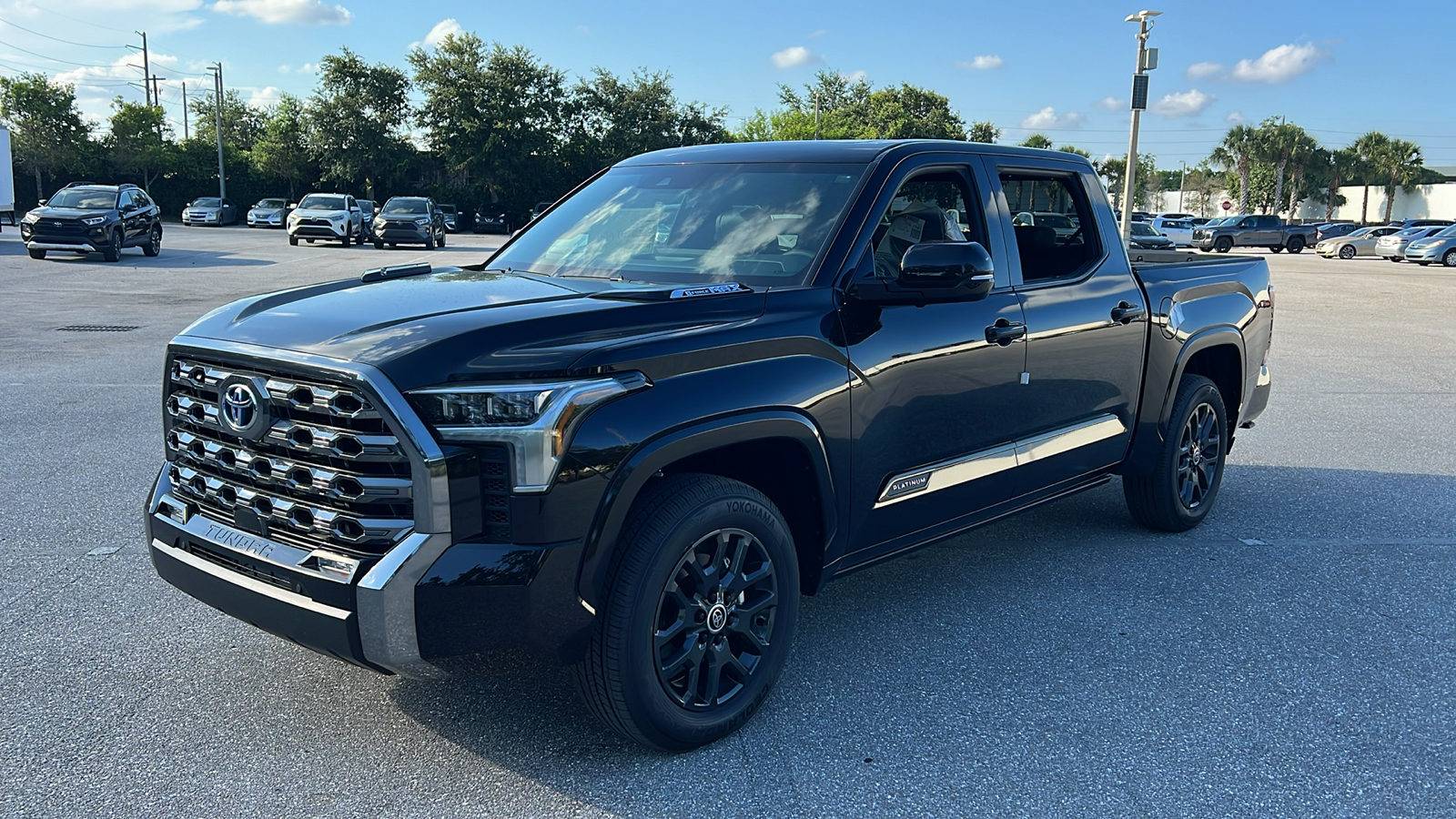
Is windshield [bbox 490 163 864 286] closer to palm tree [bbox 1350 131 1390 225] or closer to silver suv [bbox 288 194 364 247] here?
silver suv [bbox 288 194 364 247]

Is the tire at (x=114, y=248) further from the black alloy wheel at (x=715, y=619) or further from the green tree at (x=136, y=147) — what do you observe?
the green tree at (x=136, y=147)

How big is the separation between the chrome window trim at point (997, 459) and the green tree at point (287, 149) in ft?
196

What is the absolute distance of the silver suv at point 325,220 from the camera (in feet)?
109

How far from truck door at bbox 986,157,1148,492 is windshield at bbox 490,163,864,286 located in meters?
0.97

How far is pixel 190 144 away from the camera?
205ft

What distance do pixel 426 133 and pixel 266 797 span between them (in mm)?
58584

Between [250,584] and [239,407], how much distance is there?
486 mm

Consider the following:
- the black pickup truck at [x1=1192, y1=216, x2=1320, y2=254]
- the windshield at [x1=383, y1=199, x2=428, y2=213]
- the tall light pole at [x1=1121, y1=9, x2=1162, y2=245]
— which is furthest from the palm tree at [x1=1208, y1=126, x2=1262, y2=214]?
the windshield at [x1=383, y1=199, x2=428, y2=213]

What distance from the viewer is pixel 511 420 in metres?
2.86

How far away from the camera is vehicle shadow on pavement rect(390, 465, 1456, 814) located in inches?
127

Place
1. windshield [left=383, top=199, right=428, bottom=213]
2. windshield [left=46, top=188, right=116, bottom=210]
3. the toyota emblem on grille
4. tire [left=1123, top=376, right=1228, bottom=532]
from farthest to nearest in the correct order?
windshield [left=383, top=199, right=428, bottom=213]
windshield [left=46, top=188, right=116, bottom=210]
tire [left=1123, top=376, right=1228, bottom=532]
the toyota emblem on grille

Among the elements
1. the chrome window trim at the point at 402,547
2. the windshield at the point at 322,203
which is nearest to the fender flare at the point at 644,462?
the chrome window trim at the point at 402,547

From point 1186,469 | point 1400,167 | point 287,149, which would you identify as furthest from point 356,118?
point 1400,167

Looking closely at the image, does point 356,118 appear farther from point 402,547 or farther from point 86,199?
point 402,547
